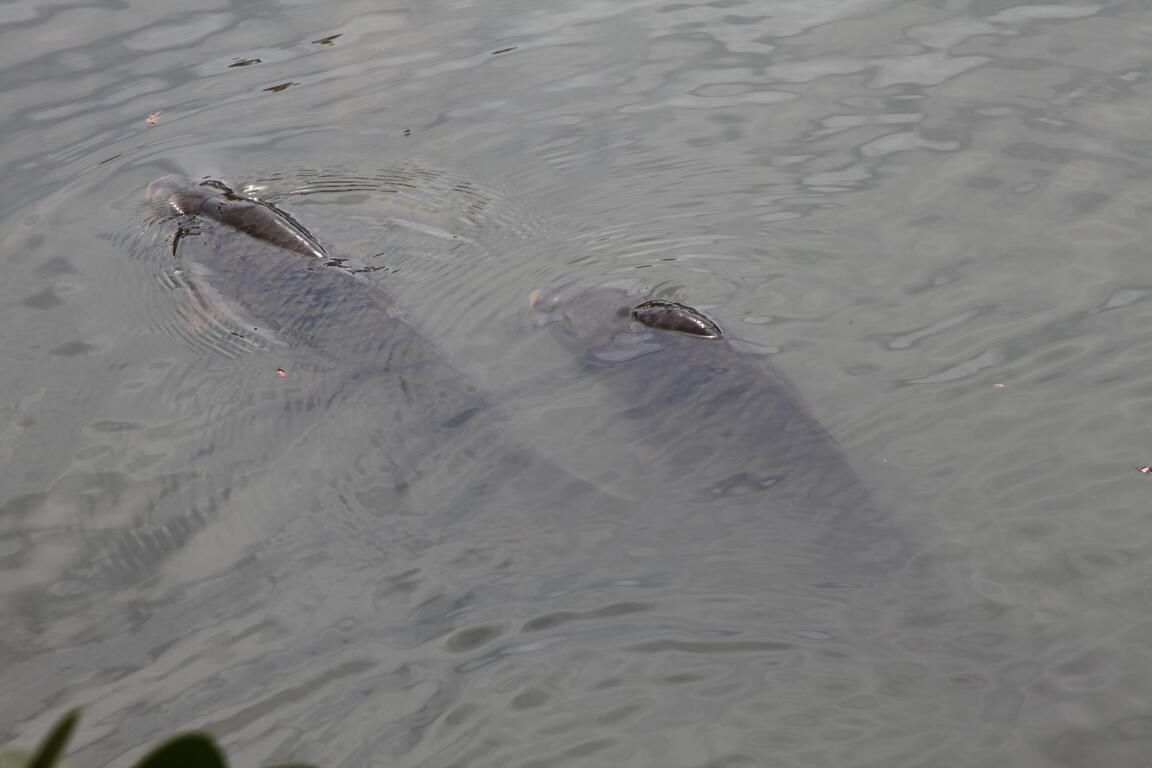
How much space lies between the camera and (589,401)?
14.9 feet

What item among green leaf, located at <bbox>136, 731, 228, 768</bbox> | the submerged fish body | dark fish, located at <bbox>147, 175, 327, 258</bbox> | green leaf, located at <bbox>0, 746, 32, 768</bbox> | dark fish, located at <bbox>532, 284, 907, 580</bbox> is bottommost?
dark fish, located at <bbox>532, 284, 907, 580</bbox>

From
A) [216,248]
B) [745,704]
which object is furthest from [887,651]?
[216,248]

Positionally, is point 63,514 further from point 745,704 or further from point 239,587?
point 745,704

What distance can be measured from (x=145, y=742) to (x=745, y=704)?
172cm

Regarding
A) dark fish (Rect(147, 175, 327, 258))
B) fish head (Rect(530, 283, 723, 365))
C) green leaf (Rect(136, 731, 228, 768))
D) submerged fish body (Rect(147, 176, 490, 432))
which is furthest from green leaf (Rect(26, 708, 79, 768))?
dark fish (Rect(147, 175, 327, 258))

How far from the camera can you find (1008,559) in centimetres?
360

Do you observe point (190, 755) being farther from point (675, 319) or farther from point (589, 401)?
point (675, 319)

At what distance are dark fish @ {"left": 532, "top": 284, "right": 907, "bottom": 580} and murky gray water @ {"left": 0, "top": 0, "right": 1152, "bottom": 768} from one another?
4.6 inches

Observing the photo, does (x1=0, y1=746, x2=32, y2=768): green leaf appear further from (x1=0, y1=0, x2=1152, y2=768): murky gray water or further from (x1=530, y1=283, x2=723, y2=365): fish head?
(x1=530, y1=283, x2=723, y2=365): fish head

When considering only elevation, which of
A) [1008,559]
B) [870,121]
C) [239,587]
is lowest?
[1008,559]

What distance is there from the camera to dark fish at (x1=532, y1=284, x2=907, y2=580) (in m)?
3.76

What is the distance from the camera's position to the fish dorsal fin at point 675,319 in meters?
4.59

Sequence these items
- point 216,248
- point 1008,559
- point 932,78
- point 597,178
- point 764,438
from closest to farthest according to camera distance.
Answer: point 1008,559 → point 764,438 → point 216,248 → point 597,178 → point 932,78

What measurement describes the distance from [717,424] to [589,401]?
1.97 ft
